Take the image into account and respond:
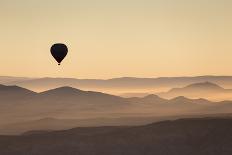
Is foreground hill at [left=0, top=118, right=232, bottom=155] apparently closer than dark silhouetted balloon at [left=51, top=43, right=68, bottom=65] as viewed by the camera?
No

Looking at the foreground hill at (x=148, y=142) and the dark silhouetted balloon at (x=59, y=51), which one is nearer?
the dark silhouetted balloon at (x=59, y=51)

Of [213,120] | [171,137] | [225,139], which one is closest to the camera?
[225,139]

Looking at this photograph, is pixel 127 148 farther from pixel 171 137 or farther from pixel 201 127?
pixel 201 127

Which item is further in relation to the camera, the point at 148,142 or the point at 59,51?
the point at 148,142

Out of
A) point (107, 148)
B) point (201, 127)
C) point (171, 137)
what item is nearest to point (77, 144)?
point (107, 148)
